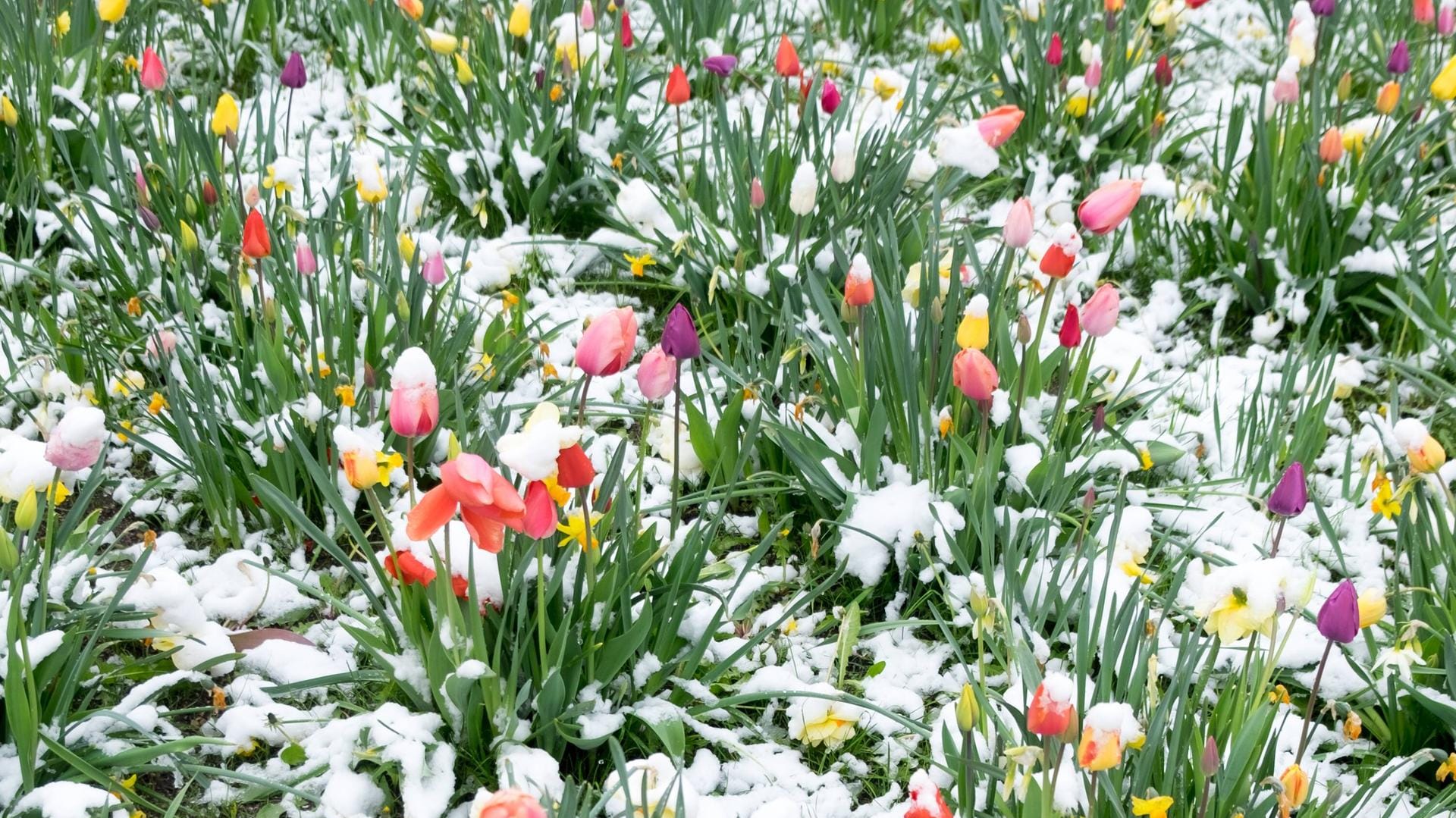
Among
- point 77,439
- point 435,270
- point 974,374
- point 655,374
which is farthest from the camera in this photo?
point 435,270

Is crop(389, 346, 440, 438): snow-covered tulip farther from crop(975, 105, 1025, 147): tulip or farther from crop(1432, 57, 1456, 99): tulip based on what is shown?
crop(1432, 57, 1456, 99): tulip

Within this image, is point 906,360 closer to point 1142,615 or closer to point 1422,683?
point 1142,615

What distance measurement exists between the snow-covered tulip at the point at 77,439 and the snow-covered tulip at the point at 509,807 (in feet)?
1.97

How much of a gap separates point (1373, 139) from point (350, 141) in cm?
223

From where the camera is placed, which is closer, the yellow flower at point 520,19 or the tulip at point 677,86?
the tulip at point 677,86

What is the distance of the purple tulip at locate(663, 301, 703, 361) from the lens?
1.39 meters

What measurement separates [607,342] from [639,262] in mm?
1117

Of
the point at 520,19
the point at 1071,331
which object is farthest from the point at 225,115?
the point at 1071,331

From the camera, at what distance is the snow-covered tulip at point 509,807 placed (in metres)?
1.02

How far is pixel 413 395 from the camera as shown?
1238 millimetres

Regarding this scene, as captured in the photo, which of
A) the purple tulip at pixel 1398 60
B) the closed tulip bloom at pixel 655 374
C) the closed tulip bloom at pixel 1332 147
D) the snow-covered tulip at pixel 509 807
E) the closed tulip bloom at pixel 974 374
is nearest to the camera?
the snow-covered tulip at pixel 509 807

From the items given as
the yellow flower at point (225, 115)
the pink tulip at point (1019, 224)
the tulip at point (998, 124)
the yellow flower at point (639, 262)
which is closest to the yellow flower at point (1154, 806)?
the pink tulip at point (1019, 224)

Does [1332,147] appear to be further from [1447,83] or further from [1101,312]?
[1101,312]

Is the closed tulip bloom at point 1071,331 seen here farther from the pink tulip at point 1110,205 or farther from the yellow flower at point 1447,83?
the yellow flower at point 1447,83
